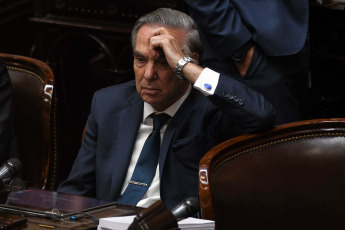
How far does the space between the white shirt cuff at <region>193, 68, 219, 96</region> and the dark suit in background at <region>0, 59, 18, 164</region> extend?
0.84 meters

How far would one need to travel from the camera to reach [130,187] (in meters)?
2.03

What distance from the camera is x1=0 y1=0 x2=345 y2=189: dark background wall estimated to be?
128 inches

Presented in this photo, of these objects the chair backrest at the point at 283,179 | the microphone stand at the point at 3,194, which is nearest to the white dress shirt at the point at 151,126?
the chair backrest at the point at 283,179

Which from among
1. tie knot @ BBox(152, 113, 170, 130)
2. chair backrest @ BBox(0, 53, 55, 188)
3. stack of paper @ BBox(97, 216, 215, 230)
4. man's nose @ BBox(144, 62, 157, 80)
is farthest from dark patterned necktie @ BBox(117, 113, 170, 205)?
stack of paper @ BBox(97, 216, 215, 230)

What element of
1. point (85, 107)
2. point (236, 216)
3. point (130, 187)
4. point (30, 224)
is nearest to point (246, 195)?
point (236, 216)

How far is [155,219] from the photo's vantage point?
1087mm

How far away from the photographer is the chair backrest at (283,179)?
169cm

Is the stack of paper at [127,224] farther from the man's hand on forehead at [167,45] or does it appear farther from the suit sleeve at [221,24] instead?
the suit sleeve at [221,24]

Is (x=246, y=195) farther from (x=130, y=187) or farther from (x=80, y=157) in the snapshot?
(x=80, y=157)

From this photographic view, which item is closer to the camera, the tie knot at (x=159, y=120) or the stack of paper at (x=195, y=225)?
the stack of paper at (x=195, y=225)

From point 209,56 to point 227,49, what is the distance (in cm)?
8

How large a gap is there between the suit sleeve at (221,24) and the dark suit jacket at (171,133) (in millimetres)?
201

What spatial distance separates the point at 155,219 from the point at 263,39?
1.23 m

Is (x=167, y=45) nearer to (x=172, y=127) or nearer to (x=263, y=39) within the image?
(x=172, y=127)
